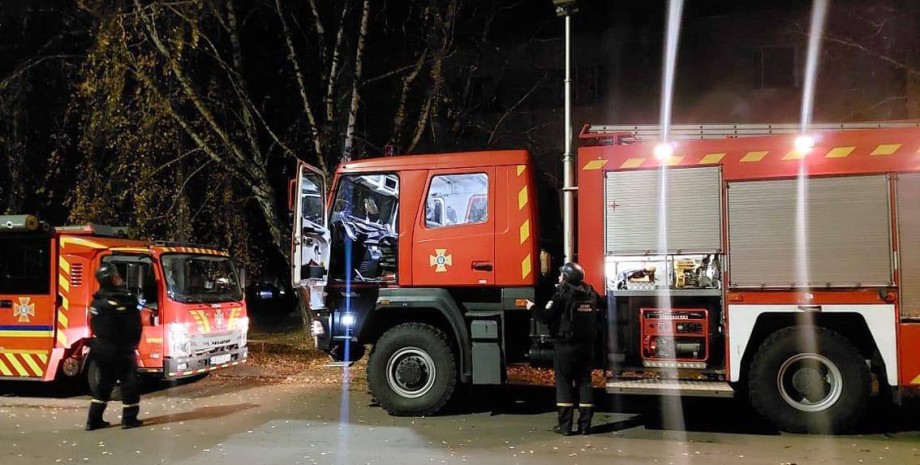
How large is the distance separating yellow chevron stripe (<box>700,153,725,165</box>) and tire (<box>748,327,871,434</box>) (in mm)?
1808

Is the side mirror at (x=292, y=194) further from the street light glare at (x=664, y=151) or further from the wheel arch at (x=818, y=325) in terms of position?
the wheel arch at (x=818, y=325)

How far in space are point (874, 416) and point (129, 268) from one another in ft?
30.2

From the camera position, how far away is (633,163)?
24.0 feet

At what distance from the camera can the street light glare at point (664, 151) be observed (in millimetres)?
7215

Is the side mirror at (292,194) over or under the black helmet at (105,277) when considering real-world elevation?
over

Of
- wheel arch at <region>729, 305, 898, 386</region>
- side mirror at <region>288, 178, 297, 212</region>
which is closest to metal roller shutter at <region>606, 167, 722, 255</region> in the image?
wheel arch at <region>729, 305, 898, 386</region>

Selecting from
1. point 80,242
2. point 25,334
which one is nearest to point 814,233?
point 80,242

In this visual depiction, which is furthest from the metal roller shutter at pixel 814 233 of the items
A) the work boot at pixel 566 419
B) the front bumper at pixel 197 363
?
the front bumper at pixel 197 363

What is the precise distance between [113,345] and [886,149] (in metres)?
7.95

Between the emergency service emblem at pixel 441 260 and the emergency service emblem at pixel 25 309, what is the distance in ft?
18.7

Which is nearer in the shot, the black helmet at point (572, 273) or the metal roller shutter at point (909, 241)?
the metal roller shutter at point (909, 241)

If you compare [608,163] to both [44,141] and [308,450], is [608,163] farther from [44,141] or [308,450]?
[44,141]

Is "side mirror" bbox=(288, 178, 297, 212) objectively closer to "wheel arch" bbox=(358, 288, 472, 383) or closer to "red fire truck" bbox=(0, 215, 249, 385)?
"wheel arch" bbox=(358, 288, 472, 383)

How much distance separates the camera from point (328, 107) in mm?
13109
